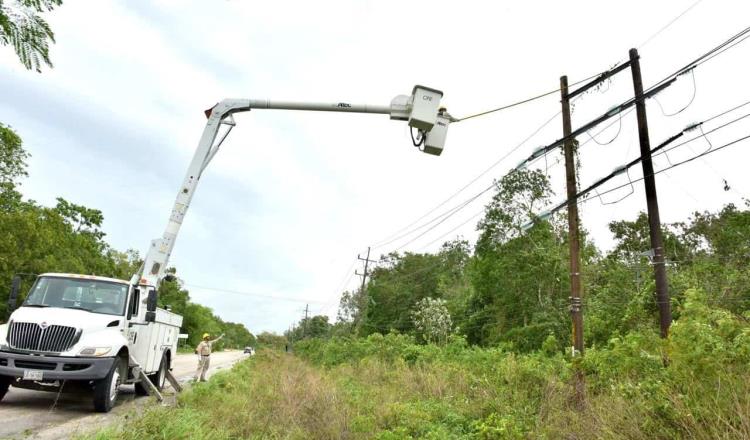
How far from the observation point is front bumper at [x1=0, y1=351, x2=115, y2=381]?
936cm

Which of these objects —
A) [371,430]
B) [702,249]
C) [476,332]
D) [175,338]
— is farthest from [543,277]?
[371,430]

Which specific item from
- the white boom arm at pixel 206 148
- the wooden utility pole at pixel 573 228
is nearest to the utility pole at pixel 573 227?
the wooden utility pole at pixel 573 228

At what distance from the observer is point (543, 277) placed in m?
29.9

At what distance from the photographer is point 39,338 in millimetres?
9617

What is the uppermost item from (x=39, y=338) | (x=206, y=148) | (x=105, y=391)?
(x=206, y=148)

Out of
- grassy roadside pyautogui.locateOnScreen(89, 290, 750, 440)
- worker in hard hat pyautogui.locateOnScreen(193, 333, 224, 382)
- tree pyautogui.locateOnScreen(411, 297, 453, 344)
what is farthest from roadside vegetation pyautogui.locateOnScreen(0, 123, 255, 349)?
tree pyautogui.locateOnScreen(411, 297, 453, 344)

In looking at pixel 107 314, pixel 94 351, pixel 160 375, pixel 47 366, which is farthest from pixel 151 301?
pixel 160 375

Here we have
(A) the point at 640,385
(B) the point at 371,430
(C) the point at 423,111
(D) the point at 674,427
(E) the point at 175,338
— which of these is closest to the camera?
(D) the point at 674,427

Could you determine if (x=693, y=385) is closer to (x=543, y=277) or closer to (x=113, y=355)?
(x=113, y=355)

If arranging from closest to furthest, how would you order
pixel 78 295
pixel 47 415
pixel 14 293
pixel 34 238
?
pixel 47 415
pixel 14 293
pixel 78 295
pixel 34 238

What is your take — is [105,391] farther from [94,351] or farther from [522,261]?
[522,261]

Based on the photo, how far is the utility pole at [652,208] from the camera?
1439 cm

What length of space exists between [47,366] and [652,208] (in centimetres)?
1482

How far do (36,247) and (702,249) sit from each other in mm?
42668
